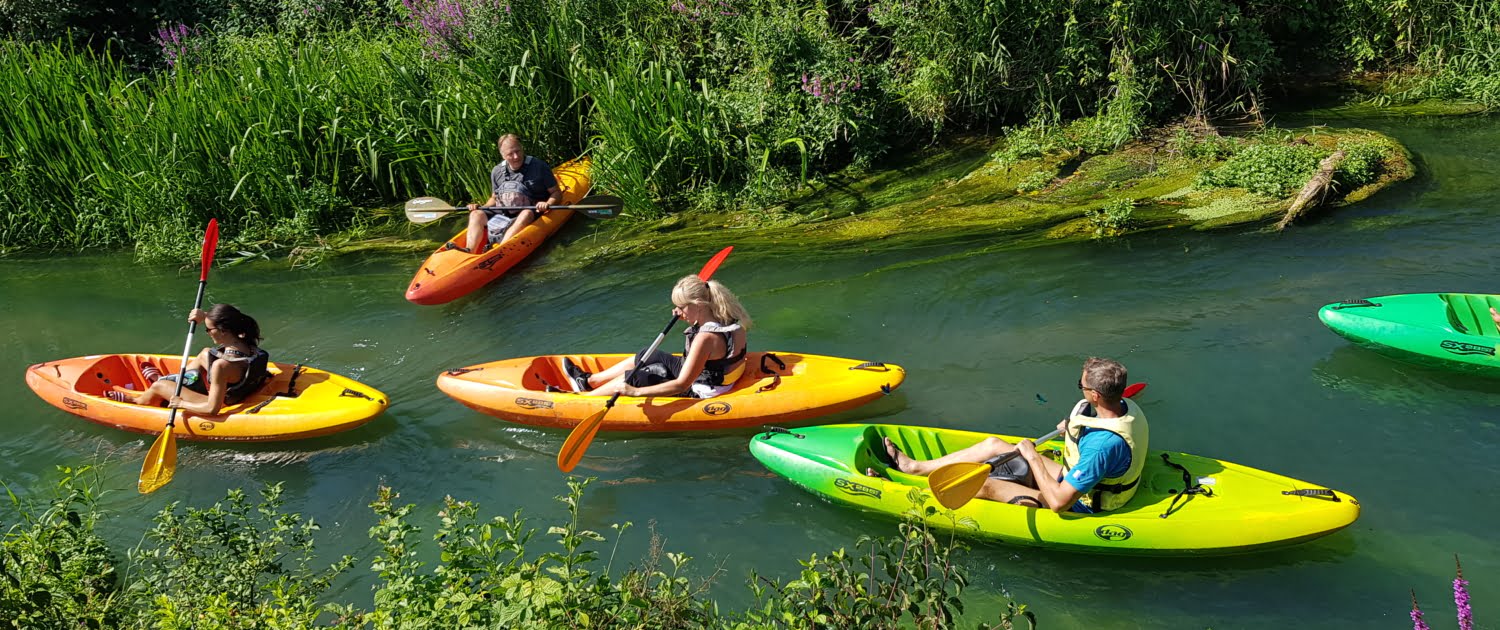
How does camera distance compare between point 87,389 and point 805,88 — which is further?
point 805,88

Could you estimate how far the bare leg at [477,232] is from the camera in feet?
28.4

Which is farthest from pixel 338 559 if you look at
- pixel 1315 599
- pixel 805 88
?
pixel 805 88

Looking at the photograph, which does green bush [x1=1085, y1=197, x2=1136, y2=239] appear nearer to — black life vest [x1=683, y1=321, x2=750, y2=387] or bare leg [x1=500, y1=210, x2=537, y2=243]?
black life vest [x1=683, y1=321, x2=750, y2=387]

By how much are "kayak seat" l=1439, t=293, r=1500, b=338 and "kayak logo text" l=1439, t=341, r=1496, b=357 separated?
197 millimetres

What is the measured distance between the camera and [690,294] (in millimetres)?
5867

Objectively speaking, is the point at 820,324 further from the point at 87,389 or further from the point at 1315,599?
the point at 87,389

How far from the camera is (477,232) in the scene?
8695mm

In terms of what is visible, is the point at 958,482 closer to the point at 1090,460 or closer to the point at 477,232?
the point at 1090,460

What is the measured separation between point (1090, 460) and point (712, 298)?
2.32 metres

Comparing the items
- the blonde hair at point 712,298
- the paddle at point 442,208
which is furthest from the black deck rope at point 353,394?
the paddle at point 442,208

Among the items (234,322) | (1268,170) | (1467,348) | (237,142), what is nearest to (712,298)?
(234,322)

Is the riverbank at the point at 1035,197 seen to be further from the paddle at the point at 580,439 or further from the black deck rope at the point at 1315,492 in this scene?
the black deck rope at the point at 1315,492

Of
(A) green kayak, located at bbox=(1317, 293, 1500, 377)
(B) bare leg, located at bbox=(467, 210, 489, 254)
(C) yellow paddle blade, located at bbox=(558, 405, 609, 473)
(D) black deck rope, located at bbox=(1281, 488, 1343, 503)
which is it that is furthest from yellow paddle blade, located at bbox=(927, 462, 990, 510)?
(B) bare leg, located at bbox=(467, 210, 489, 254)

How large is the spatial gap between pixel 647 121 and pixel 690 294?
403 cm
